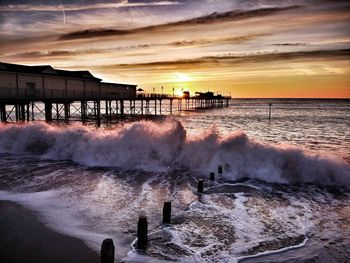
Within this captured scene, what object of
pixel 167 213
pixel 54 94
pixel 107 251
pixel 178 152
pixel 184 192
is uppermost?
pixel 54 94

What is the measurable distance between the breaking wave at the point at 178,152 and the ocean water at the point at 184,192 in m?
0.07

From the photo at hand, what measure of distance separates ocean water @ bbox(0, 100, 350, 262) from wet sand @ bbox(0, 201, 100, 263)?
1.52ft

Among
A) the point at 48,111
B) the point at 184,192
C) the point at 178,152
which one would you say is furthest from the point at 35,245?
the point at 48,111

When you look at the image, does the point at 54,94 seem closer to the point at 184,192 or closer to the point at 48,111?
the point at 48,111

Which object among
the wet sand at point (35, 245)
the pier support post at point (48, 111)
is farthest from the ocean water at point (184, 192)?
the pier support post at point (48, 111)

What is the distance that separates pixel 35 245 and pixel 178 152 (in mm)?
12439

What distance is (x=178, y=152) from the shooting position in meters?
19.2

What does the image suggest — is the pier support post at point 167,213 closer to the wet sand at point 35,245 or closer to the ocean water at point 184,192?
the ocean water at point 184,192

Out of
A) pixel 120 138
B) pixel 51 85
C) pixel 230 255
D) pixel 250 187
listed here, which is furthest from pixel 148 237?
pixel 51 85

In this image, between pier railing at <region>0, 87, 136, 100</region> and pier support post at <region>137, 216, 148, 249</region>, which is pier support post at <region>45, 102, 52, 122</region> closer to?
pier railing at <region>0, 87, 136, 100</region>

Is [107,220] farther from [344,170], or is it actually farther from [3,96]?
[3,96]

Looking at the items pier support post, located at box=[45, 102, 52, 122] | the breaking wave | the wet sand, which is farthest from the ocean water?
pier support post, located at box=[45, 102, 52, 122]

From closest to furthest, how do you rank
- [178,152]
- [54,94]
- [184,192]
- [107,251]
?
[107,251] < [184,192] < [178,152] < [54,94]

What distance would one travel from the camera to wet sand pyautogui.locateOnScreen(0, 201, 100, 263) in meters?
6.72
